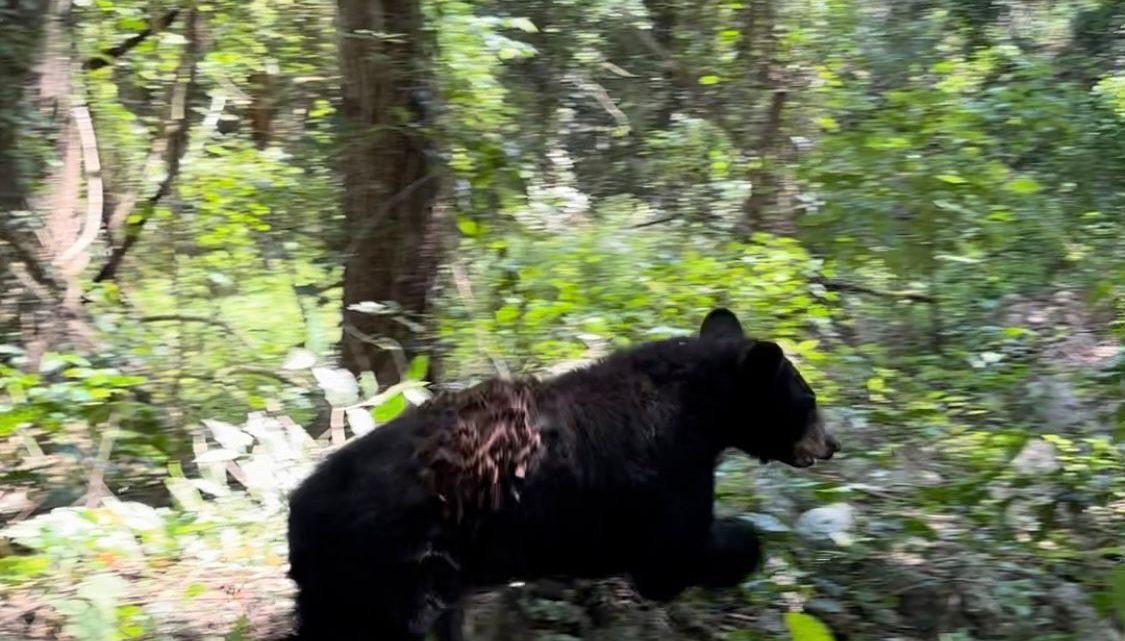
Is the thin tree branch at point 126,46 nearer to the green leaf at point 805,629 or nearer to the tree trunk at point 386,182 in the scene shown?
the tree trunk at point 386,182

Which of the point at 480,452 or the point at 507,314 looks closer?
the point at 480,452

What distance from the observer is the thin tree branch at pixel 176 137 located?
25.6 ft

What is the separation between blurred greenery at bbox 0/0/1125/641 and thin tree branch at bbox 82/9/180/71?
0.08 ft

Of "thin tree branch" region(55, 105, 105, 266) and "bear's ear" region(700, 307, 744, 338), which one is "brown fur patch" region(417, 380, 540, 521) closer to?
"bear's ear" region(700, 307, 744, 338)

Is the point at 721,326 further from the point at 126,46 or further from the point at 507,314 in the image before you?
the point at 126,46

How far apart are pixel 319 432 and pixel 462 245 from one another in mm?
1413

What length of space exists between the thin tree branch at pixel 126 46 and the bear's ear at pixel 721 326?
486 cm

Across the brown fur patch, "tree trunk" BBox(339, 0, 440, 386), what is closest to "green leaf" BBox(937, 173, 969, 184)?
"tree trunk" BBox(339, 0, 440, 386)

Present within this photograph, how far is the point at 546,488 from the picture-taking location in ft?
13.2

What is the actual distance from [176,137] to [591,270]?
10.5ft

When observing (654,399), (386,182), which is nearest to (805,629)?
(654,399)

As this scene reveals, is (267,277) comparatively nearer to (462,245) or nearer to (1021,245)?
(462,245)

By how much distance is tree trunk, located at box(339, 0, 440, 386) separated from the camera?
654 centimetres

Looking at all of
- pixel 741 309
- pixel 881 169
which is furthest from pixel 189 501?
pixel 881 169
